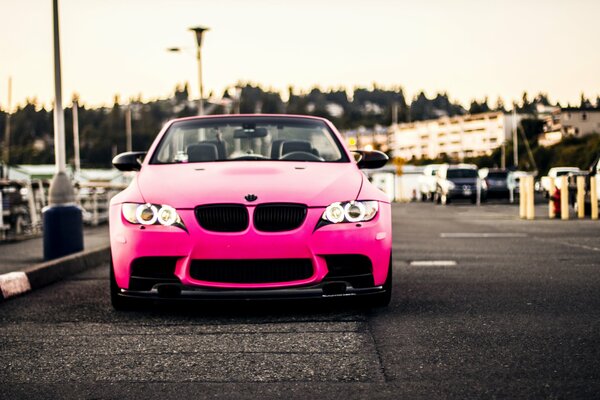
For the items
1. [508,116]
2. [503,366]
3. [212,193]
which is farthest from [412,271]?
[508,116]

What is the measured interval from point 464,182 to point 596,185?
18005mm

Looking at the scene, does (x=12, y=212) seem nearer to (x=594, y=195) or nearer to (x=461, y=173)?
(x=594, y=195)

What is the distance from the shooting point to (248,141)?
24.8ft

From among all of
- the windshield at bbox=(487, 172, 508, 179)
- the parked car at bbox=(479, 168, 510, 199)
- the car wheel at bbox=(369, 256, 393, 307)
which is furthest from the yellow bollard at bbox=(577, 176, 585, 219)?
the windshield at bbox=(487, 172, 508, 179)

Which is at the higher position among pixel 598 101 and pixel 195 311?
pixel 598 101

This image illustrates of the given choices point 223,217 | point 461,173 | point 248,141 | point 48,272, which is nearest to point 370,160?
point 248,141

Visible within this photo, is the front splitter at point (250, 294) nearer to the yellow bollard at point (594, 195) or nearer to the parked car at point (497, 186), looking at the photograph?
the yellow bollard at point (594, 195)

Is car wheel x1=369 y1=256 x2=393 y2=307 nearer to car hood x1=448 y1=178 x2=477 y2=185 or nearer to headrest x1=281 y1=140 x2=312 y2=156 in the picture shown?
headrest x1=281 y1=140 x2=312 y2=156

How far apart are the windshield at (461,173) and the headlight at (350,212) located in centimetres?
3527

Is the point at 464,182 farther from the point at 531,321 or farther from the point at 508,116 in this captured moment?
the point at 508,116

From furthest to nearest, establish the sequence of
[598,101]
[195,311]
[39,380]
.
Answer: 1. [598,101]
2. [195,311]
3. [39,380]

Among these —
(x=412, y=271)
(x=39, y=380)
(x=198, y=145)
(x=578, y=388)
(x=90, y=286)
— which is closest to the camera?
(x=578, y=388)

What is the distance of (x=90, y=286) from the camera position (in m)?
8.38

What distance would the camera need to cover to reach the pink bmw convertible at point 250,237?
592 cm
